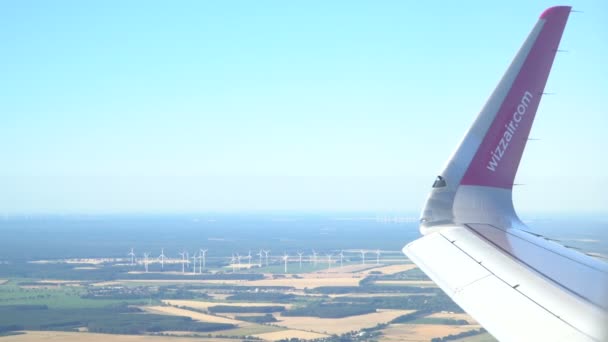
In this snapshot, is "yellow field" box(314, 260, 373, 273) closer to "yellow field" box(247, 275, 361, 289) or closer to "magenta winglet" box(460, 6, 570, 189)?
"yellow field" box(247, 275, 361, 289)

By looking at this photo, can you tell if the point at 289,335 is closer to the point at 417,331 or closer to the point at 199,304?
the point at 417,331

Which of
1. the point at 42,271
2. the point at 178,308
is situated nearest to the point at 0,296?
the point at 178,308

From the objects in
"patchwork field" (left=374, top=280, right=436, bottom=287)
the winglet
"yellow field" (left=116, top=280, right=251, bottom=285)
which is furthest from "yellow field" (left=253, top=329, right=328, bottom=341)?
"yellow field" (left=116, top=280, right=251, bottom=285)

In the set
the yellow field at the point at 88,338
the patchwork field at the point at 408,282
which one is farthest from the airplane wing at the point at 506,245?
the patchwork field at the point at 408,282

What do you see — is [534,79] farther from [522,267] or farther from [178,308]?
[178,308]

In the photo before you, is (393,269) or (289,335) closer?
(289,335)

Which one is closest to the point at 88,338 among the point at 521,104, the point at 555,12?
the point at 521,104
